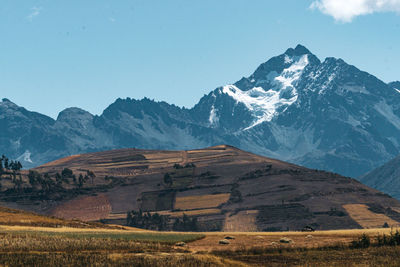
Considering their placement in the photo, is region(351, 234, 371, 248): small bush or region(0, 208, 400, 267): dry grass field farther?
region(351, 234, 371, 248): small bush

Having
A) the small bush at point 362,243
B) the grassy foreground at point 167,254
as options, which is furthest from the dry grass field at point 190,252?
the small bush at point 362,243

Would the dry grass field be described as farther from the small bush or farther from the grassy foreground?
the small bush

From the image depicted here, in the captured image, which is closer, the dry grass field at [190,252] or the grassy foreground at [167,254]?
the grassy foreground at [167,254]

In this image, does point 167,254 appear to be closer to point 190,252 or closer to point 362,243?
point 190,252

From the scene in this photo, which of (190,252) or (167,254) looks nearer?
(167,254)

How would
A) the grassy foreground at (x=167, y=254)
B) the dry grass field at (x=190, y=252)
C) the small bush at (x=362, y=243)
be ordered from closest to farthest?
the grassy foreground at (x=167, y=254), the dry grass field at (x=190, y=252), the small bush at (x=362, y=243)

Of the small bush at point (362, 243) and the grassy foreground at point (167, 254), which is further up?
the small bush at point (362, 243)

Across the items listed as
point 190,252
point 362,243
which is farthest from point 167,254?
point 362,243

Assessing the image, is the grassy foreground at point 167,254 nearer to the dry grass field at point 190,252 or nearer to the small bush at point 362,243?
the dry grass field at point 190,252

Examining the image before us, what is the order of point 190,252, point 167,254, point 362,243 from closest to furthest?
point 167,254, point 190,252, point 362,243

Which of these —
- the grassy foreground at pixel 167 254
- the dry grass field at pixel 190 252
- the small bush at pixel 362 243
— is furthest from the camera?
the small bush at pixel 362 243

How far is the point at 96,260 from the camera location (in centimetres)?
7950

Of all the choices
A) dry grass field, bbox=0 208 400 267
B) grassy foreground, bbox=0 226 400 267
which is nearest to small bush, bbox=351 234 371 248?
grassy foreground, bbox=0 226 400 267

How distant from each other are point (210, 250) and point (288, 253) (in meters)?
12.2
